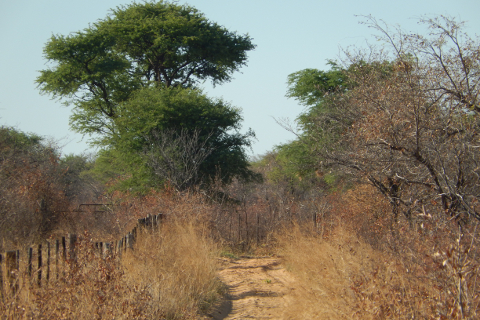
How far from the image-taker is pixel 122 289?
5395 mm

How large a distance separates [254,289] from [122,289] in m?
4.78

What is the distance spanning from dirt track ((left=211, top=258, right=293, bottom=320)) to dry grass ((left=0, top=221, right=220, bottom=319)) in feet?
1.69

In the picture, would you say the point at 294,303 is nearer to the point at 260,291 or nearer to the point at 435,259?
the point at 260,291

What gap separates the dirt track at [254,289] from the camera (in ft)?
25.3

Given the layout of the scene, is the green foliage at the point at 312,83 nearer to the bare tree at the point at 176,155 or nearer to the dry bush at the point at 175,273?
the bare tree at the point at 176,155

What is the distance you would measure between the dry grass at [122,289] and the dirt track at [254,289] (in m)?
0.51

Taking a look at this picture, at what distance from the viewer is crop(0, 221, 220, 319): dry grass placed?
4.73 m

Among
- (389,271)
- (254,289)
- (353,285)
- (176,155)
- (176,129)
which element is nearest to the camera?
(389,271)

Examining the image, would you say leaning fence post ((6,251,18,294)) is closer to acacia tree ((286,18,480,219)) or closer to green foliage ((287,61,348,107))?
acacia tree ((286,18,480,219))

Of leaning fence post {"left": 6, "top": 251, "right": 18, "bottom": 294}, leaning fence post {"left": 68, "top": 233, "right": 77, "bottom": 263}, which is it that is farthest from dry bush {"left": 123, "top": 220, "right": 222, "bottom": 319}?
leaning fence post {"left": 6, "top": 251, "right": 18, "bottom": 294}

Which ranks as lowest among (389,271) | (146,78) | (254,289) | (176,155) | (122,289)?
(254,289)

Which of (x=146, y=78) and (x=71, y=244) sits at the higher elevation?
(x=146, y=78)

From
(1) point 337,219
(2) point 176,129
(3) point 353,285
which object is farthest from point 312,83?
(3) point 353,285

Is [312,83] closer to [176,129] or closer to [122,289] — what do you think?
[176,129]
